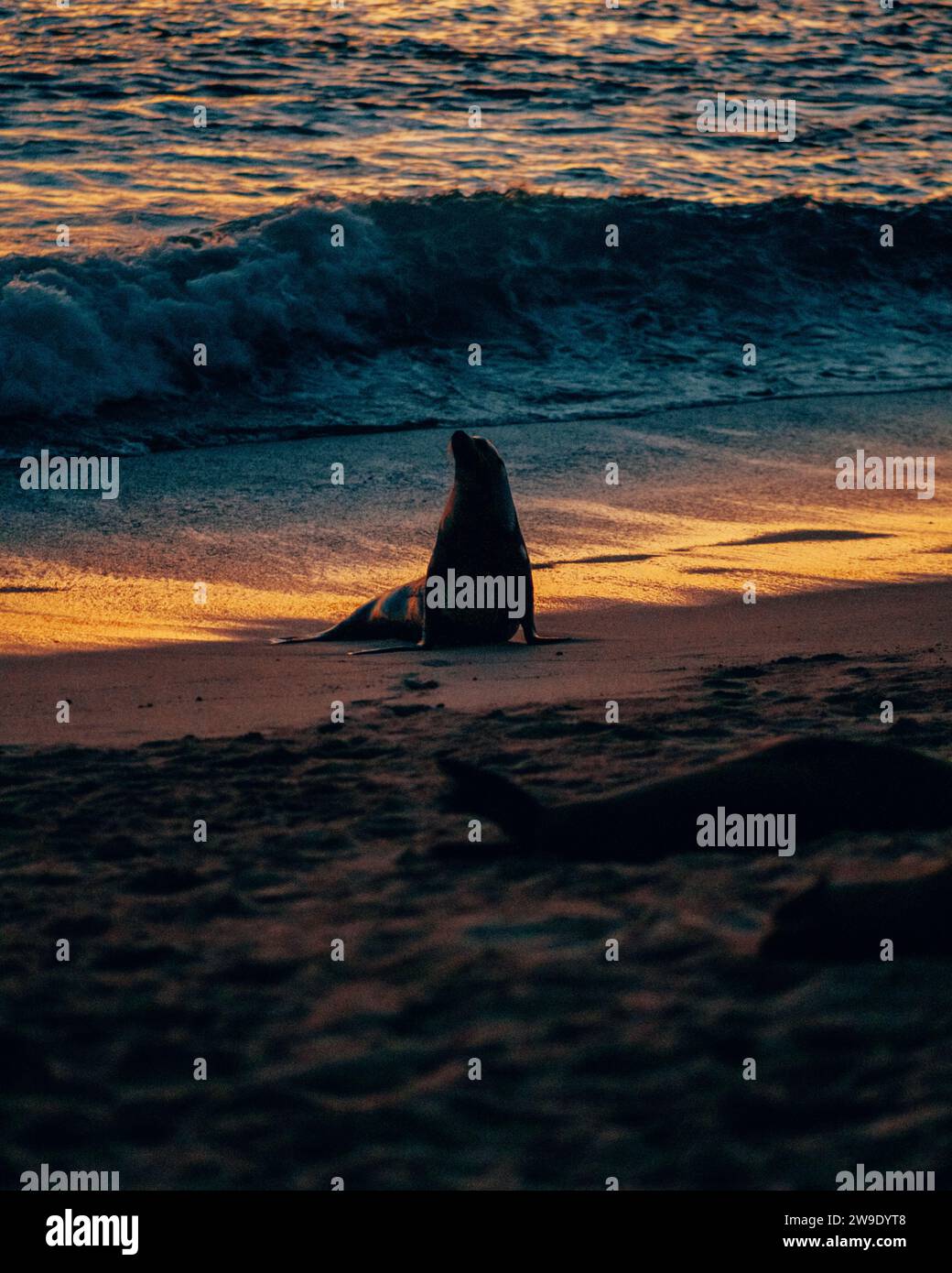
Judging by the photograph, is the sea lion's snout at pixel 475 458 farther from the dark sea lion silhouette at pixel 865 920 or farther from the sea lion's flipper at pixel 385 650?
the dark sea lion silhouette at pixel 865 920

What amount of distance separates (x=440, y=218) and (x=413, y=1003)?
1449 cm

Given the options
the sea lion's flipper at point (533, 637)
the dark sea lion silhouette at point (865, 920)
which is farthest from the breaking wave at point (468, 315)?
the dark sea lion silhouette at point (865, 920)

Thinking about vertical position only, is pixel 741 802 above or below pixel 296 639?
above

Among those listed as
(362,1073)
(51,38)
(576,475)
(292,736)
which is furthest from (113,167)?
(362,1073)

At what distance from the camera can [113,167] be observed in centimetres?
1645

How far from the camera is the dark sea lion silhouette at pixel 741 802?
3.81m

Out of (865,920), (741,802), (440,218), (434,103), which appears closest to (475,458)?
(741,802)

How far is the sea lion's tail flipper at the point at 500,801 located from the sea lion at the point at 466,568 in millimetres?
2555

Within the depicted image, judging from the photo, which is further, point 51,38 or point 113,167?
point 51,38

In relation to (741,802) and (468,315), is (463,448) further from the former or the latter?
(468,315)

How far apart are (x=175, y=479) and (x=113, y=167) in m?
7.70

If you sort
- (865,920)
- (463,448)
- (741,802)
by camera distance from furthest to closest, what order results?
(463,448), (741,802), (865,920)

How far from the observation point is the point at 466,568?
6844 millimetres
